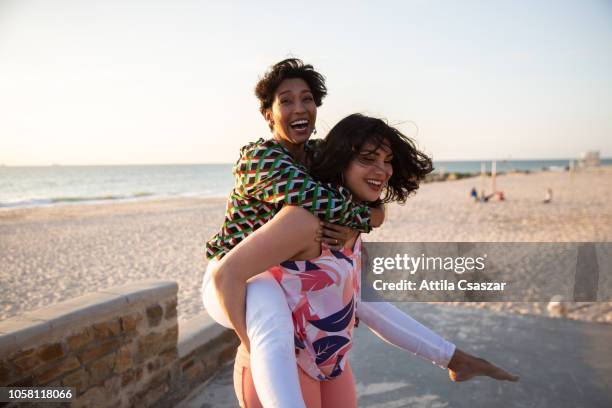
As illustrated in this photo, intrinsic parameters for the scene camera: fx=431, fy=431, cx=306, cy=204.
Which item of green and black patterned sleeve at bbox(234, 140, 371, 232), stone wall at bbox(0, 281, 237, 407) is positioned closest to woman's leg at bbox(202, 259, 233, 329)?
green and black patterned sleeve at bbox(234, 140, 371, 232)

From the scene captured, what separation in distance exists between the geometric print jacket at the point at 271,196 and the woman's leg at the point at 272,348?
0.27 meters

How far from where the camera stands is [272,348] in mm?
1320

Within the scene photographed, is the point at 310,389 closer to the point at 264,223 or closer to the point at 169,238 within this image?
the point at 264,223

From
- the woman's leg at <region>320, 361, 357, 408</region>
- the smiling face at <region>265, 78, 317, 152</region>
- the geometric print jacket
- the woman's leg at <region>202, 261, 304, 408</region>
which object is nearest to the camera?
the woman's leg at <region>202, 261, 304, 408</region>

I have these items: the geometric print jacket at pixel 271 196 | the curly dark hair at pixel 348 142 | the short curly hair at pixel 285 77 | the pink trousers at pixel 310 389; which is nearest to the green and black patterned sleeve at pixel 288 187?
the geometric print jacket at pixel 271 196

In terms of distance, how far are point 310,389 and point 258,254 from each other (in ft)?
1.92

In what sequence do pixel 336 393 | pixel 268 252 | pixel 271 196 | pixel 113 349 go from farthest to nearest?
pixel 113 349 → pixel 336 393 → pixel 271 196 → pixel 268 252

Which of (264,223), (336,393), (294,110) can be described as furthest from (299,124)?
(336,393)

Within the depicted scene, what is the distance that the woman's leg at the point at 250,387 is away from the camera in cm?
152

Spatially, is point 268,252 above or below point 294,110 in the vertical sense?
below

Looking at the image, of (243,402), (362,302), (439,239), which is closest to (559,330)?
(362,302)

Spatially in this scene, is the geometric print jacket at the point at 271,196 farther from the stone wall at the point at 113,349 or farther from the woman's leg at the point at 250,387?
the stone wall at the point at 113,349

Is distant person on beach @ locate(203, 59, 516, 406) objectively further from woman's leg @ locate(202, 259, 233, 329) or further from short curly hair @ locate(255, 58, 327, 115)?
short curly hair @ locate(255, 58, 327, 115)

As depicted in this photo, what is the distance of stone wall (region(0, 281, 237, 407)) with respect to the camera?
237 centimetres
